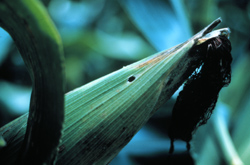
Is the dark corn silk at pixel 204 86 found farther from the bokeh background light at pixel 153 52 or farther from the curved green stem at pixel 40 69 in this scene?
the bokeh background light at pixel 153 52


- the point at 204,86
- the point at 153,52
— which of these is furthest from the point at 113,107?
the point at 153,52

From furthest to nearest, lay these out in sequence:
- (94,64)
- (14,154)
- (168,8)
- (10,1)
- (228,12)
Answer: (228,12) → (94,64) → (168,8) → (14,154) → (10,1)

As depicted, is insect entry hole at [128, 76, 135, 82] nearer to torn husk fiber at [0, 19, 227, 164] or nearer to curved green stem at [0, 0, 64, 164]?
torn husk fiber at [0, 19, 227, 164]

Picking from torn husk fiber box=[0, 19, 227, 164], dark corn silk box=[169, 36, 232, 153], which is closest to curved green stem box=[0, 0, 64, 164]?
torn husk fiber box=[0, 19, 227, 164]

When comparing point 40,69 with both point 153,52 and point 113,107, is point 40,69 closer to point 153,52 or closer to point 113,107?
point 113,107

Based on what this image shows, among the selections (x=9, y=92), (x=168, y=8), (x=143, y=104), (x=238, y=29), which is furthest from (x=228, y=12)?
(x=143, y=104)

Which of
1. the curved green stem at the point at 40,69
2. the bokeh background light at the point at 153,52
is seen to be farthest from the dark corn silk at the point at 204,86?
the bokeh background light at the point at 153,52

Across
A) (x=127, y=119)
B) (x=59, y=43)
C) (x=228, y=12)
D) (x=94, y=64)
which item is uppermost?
(x=59, y=43)

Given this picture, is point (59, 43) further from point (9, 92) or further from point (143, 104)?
point (9, 92)
